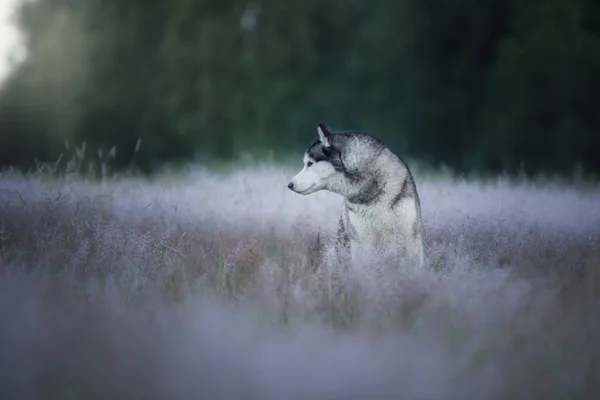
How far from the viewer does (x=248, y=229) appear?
6910 mm

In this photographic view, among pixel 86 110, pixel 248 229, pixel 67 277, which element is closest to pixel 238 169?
pixel 86 110

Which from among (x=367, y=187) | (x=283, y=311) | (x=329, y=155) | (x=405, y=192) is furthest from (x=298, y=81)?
(x=283, y=311)

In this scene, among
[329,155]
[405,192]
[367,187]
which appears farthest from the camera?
[329,155]

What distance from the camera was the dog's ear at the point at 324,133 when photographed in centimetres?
539

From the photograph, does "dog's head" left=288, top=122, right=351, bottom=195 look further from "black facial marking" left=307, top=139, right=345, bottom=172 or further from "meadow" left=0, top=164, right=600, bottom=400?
"meadow" left=0, top=164, right=600, bottom=400

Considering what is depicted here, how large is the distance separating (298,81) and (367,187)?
9.61 metres

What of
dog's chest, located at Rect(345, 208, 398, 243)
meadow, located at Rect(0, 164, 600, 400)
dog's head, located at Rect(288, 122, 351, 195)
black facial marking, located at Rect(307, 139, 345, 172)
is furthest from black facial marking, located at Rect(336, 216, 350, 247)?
black facial marking, located at Rect(307, 139, 345, 172)

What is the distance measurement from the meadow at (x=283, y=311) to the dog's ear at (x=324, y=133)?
3.34ft

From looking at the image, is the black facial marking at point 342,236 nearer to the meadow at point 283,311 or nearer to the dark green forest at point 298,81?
the meadow at point 283,311

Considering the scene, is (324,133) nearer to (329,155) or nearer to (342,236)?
(329,155)

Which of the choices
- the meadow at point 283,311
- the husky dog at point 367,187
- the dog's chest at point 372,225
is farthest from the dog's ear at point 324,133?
the meadow at point 283,311

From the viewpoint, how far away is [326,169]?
5.52 metres

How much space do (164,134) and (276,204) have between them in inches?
300

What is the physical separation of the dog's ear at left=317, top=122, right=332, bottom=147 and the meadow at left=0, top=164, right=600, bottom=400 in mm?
1019
